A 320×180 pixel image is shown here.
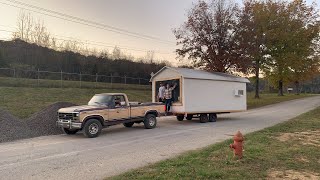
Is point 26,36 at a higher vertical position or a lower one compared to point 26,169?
higher

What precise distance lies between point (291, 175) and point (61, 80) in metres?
28.4

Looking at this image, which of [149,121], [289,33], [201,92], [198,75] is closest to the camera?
[149,121]

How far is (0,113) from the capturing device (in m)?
13.9

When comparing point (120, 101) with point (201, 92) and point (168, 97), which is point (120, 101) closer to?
point (168, 97)

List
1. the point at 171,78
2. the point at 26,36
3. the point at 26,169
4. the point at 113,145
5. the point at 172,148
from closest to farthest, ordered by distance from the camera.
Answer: the point at 26,169 < the point at 172,148 < the point at 113,145 < the point at 171,78 < the point at 26,36

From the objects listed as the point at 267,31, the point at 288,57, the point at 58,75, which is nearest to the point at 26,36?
the point at 58,75

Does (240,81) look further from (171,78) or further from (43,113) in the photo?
(43,113)

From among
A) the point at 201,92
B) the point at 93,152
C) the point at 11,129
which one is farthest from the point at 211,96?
the point at 11,129

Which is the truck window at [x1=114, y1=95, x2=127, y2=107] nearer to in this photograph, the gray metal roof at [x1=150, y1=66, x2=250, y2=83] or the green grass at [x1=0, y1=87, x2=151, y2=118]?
the gray metal roof at [x1=150, y1=66, x2=250, y2=83]

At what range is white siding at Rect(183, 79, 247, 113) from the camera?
17.6m

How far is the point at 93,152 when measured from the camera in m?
9.78

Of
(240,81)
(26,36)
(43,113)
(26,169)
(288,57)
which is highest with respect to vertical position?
(26,36)

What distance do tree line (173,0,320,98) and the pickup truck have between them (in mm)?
16909

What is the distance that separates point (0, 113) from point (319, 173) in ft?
41.8
